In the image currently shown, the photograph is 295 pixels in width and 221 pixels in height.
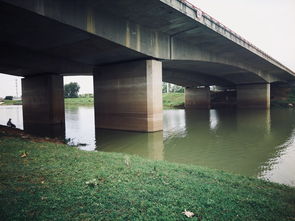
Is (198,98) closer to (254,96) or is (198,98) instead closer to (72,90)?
(254,96)

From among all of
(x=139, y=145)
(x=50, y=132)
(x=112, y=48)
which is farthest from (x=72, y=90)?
(x=139, y=145)

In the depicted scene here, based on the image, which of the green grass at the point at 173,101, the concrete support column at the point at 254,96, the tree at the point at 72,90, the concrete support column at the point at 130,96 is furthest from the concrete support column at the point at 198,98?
the tree at the point at 72,90

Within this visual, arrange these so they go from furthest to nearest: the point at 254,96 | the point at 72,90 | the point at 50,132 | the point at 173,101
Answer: the point at 72,90
the point at 173,101
the point at 254,96
the point at 50,132

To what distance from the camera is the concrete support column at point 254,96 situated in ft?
141

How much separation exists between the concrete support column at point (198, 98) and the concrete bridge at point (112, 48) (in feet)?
67.1

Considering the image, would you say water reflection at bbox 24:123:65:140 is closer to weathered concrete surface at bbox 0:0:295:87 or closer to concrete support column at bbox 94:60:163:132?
concrete support column at bbox 94:60:163:132

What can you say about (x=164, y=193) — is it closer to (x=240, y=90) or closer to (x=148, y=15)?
(x=148, y=15)

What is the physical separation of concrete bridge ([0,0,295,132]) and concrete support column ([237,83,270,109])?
57.7ft

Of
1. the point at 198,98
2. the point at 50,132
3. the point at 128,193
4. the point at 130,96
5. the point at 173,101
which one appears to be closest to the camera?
the point at 128,193

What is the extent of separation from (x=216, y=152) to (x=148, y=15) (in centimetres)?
946

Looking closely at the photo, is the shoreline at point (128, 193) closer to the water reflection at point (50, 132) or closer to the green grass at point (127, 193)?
the green grass at point (127, 193)

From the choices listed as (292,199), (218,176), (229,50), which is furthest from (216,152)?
(229,50)

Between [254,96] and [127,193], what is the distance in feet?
152

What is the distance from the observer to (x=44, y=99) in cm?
2503
